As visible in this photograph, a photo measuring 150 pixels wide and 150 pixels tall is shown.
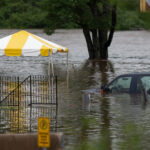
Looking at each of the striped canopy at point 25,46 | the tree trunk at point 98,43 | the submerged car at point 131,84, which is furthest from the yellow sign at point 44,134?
the tree trunk at point 98,43

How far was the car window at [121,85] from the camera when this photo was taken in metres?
16.2

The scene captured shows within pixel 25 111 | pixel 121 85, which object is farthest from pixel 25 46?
pixel 25 111

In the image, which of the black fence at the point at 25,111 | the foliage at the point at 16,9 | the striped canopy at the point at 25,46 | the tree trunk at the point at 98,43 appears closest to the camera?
the foliage at the point at 16,9

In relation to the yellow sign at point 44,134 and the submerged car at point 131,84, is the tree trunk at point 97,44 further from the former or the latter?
the yellow sign at point 44,134

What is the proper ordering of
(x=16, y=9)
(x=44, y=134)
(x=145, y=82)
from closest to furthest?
(x=44, y=134) < (x=16, y=9) < (x=145, y=82)

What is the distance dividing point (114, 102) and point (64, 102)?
1.66 metres

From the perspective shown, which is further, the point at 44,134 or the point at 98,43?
the point at 98,43

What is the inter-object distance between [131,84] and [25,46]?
4.54 metres

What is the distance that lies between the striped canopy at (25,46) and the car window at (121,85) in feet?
9.43

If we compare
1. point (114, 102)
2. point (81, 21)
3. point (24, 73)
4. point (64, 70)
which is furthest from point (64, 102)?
point (81, 21)

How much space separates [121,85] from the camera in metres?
16.4

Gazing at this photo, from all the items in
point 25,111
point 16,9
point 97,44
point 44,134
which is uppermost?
point 97,44

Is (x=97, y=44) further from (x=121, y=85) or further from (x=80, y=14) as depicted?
(x=121, y=85)

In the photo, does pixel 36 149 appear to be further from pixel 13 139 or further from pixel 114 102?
pixel 114 102
